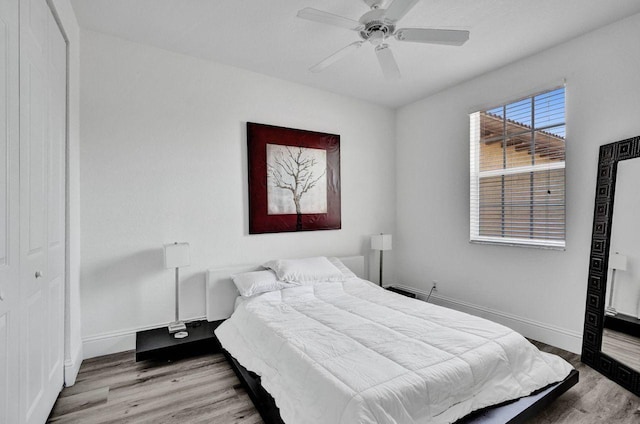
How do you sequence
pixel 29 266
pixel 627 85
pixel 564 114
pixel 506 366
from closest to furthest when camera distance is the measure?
pixel 29 266 → pixel 506 366 → pixel 627 85 → pixel 564 114

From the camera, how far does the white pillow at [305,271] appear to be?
3.22 metres

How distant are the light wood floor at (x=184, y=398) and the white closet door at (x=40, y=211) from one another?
0.74ft

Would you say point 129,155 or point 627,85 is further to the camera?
point 129,155

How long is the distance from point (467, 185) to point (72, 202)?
12.4ft

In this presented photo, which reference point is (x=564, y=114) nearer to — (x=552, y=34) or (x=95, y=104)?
(x=552, y=34)

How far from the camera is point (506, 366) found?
6.29 ft

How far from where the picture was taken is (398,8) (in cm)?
194

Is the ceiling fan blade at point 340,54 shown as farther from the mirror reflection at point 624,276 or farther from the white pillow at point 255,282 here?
the mirror reflection at point 624,276

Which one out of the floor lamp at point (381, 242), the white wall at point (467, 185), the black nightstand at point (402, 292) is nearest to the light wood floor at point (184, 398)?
the white wall at point (467, 185)

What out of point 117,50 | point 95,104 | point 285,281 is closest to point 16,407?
point 285,281

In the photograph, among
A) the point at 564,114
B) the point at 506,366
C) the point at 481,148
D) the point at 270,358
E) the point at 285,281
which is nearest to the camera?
the point at 506,366

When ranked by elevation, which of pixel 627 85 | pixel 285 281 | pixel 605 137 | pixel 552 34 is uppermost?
pixel 552 34

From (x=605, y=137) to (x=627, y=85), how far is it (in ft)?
1.32

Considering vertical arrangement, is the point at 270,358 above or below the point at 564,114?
below
